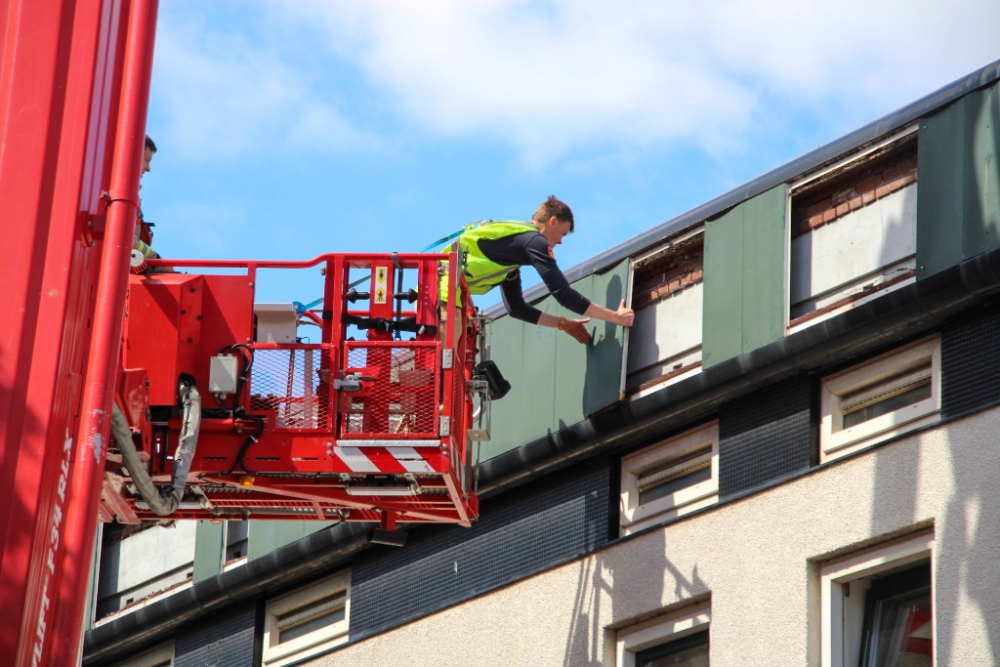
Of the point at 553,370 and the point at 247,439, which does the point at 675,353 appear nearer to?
the point at 553,370

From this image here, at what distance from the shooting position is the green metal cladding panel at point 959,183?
11.8 meters

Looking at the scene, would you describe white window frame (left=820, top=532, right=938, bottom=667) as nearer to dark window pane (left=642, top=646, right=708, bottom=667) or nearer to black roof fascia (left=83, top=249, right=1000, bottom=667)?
dark window pane (left=642, top=646, right=708, bottom=667)

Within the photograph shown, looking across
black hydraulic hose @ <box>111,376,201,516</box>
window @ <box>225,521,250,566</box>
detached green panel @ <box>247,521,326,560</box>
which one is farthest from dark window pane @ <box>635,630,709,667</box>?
window @ <box>225,521,250,566</box>

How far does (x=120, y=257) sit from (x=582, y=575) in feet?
21.3

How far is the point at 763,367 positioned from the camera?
13.0 meters

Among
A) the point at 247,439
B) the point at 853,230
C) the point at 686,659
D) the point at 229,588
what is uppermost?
the point at 853,230

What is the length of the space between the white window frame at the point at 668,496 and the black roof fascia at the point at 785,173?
1851 mm

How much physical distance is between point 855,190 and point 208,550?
Result: 9.09 metres

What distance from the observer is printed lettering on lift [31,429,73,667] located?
7.84 m

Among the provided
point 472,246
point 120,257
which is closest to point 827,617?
point 472,246

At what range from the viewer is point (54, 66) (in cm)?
901

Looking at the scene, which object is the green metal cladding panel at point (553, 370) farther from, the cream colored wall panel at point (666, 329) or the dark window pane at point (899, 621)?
the dark window pane at point (899, 621)

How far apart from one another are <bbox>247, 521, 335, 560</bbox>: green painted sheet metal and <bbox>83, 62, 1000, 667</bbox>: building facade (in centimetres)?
23

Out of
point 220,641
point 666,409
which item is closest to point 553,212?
point 666,409
